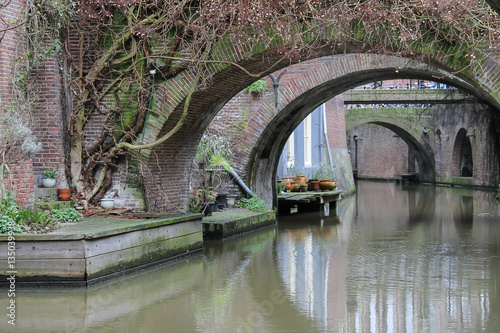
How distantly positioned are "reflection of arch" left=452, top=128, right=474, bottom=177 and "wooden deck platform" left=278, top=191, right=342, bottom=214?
1256 cm

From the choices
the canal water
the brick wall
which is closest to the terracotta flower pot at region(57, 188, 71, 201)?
the brick wall

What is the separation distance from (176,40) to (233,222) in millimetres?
3307

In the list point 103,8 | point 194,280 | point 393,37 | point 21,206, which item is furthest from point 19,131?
point 393,37

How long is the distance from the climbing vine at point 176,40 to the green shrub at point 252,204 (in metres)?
3.92

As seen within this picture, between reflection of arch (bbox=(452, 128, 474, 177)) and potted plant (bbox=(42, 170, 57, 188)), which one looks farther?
reflection of arch (bbox=(452, 128, 474, 177))

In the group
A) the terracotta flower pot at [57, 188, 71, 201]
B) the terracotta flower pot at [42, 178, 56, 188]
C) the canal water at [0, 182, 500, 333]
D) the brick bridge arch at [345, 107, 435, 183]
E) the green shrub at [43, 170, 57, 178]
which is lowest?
the canal water at [0, 182, 500, 333]

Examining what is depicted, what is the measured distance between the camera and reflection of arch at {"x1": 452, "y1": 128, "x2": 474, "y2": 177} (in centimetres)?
2888

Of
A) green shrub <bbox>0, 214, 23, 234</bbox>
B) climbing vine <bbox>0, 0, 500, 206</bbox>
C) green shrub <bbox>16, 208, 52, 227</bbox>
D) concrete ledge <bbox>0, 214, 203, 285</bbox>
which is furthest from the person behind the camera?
climbing vine <bbox>0, 0, 500, 206</bbox>

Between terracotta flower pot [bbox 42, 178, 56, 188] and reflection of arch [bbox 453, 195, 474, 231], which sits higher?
terracotta flower pot [bbox 42, 178, 56, 188]

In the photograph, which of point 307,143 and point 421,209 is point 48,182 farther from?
point 307,143

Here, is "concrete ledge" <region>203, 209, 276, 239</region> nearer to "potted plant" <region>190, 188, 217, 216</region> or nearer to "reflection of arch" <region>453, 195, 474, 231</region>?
"potted plant" <region>190, 188, 217, 216</region>

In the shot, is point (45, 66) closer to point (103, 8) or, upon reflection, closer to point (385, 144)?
point (103, 8)

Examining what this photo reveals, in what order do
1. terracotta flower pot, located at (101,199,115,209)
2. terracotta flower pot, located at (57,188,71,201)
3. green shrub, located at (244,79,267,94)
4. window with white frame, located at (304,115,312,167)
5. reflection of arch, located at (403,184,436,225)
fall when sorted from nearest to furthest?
1. terracotta flower pot, located at (57,188,71,201)
2. terracotta flower pot, located at (101,199,115,209)
3. green shrub, located at (244,79,267,94)
4. reflection of arch, located at (403,184,436,225)
5. window with white frame, located at (304,115,312,167)

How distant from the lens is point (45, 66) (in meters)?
9.54
